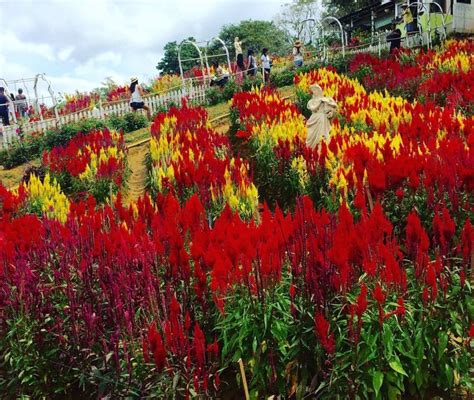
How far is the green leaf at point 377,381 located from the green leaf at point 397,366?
0.08 metres

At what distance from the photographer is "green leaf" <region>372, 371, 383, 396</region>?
2965 mm

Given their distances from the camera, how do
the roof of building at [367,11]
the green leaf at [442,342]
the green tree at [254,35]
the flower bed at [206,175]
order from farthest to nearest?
Result: the green tree at [254,35]
the roof of building at [367,11]
the flower bed at [206,175]
the green leaf at [442,342]

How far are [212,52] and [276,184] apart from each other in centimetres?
4850

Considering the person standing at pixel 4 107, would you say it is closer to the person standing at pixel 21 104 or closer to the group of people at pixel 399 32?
the person standing at pixel 21 104

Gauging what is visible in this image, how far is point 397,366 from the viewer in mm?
3057

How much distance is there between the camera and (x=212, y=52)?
5344cm

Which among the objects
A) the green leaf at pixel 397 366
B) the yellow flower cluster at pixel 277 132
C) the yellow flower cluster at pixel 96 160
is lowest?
the green leaf at pixel 397 366

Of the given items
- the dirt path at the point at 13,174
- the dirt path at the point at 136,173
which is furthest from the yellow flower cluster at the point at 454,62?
the dirt path at the point at 13,174

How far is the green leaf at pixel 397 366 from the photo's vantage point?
302 centimetres

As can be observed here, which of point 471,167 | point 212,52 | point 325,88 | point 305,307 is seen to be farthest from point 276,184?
point 212,52

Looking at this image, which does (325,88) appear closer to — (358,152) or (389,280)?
(358,152)

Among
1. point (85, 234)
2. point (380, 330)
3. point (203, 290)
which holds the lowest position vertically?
point (380, 330)

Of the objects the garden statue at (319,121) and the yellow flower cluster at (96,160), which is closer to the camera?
the garden statue at (319,121)

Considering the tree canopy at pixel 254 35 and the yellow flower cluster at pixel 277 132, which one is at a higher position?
the tree canopy at pixel 254 35
